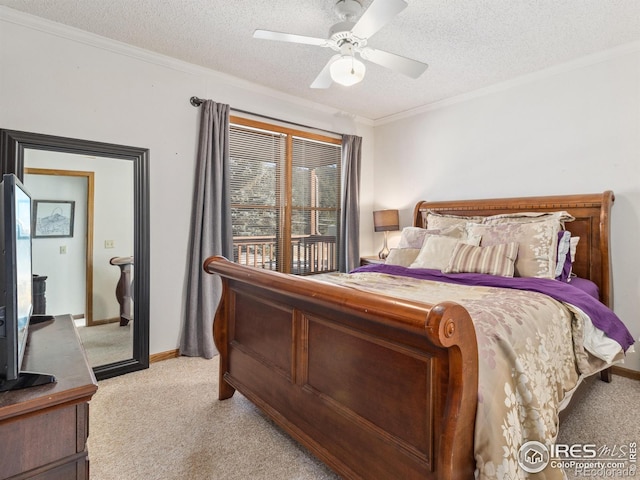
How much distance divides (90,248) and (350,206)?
2767mm

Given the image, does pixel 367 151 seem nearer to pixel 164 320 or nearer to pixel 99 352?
pixel 164 320

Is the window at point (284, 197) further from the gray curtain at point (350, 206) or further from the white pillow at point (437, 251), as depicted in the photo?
the white pillow at point (437, 251)

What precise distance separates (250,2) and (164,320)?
2.55 meters

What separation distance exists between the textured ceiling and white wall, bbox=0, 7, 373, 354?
0.43ft

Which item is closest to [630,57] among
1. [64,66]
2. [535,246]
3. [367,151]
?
[535,246]

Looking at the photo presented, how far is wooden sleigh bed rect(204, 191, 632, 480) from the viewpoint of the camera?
107cm

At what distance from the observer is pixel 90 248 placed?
2689 millimetres

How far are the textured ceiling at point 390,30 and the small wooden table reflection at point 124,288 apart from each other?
5.75ft

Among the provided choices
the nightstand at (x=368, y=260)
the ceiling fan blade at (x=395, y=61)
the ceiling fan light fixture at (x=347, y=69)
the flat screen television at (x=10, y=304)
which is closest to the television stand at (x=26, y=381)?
the flat screen television at (x=10, y=304)

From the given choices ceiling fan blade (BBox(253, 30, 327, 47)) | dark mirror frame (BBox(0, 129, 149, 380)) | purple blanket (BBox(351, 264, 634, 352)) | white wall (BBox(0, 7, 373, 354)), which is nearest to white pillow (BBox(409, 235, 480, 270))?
purple blanket (BBox(351, 264, 634, 352))

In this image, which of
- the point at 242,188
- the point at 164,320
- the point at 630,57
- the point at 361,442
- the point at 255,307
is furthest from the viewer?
the point at 242,188

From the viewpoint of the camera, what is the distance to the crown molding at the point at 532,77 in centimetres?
273

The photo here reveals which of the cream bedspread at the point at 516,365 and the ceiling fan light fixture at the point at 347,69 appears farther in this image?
the ceiling fan light fixture at the point at 347,69

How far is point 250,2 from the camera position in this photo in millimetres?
2221
